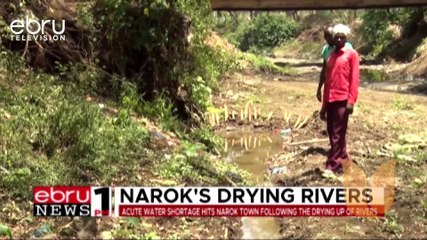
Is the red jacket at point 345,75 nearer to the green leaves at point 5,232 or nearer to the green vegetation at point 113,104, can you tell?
the green vegetation at point 113,104

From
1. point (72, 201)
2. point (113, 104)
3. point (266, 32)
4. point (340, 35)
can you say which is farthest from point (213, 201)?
point (266, 32)

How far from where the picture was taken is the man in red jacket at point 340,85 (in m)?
6.16

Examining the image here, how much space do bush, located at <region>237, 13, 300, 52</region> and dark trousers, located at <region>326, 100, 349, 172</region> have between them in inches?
1475

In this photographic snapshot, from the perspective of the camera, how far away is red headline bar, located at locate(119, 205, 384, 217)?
522 centimetres

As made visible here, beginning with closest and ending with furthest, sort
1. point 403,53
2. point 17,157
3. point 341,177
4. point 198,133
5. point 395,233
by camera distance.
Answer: point 395,233 < point 17,157 < point 341,177 < point 198,133 < point 403,53

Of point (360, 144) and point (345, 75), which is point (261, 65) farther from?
point (345, 75)

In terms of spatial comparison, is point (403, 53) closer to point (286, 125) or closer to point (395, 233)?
point (286, 125)

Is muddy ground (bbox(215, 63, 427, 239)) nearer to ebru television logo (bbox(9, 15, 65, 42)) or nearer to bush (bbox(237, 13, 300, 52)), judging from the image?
ebru television logo (bbox(9, 15, 65, 42))

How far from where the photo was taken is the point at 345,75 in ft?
20.3

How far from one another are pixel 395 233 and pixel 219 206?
1542 mm

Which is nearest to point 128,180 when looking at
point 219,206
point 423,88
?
point 219,206

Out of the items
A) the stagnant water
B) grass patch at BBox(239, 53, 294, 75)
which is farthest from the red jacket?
grass patch at BBox(239, 53, 294, 75)

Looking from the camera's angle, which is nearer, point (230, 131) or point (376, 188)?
point (376, 188)

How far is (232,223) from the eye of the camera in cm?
524
